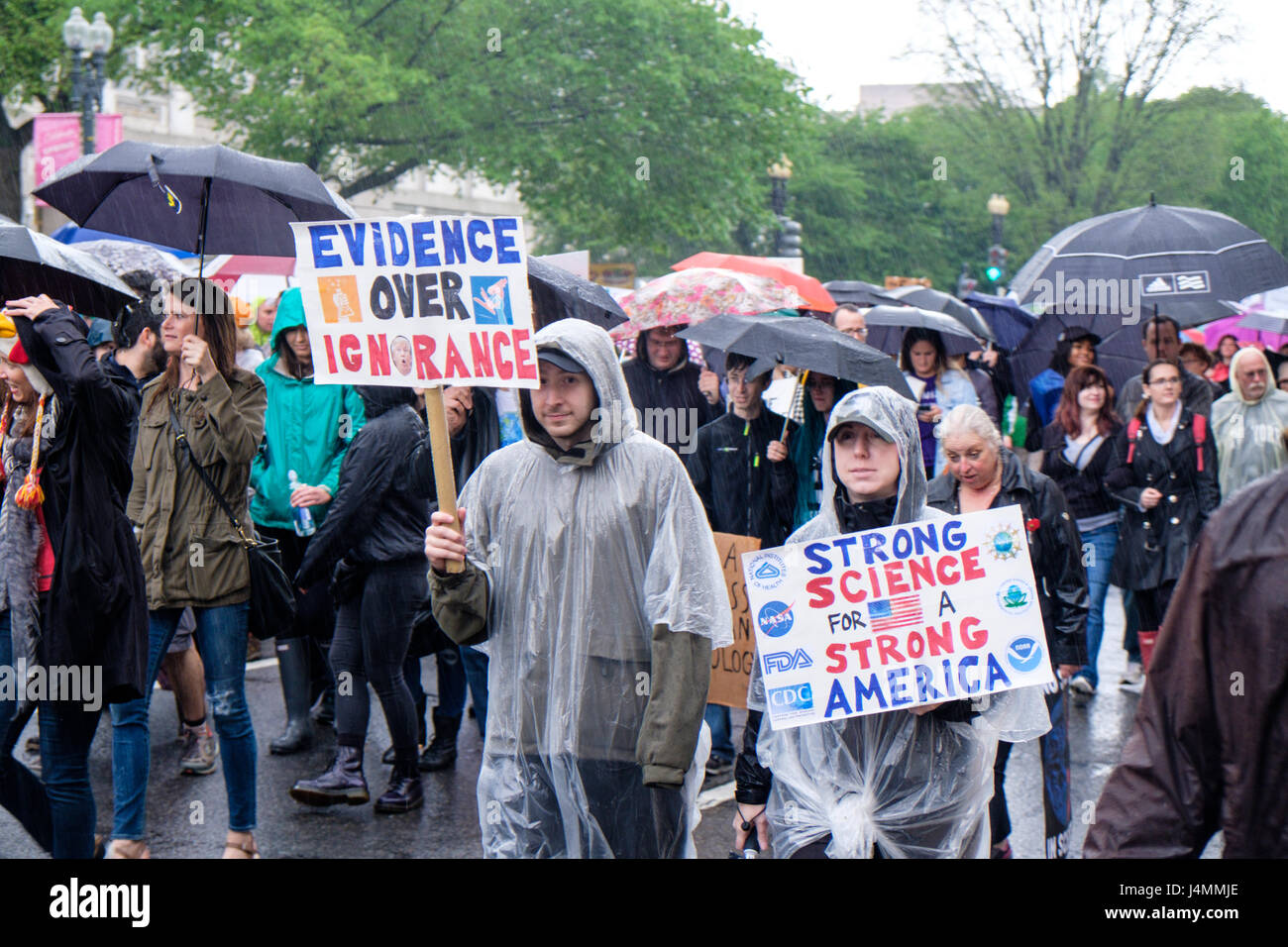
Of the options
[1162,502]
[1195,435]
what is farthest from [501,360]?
[1195,435]

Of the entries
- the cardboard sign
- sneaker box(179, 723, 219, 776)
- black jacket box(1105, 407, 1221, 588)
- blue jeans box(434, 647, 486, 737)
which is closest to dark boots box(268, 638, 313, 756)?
sneaker box(179, 723, 219, 776)

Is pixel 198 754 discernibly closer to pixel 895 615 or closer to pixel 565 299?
pixel 565 299

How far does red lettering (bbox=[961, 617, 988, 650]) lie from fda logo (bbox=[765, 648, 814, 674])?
385 millimetres

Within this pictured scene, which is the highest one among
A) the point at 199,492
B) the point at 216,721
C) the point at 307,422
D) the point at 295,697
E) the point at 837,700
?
the point at 307,422

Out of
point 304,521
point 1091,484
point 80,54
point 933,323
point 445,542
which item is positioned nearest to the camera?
point 445,542

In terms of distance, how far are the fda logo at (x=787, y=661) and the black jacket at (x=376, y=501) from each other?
2365 mm

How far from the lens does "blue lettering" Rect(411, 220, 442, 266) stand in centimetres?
347

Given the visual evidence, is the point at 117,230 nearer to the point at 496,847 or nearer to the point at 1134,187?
the point at 496,847

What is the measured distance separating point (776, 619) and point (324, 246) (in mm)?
1457

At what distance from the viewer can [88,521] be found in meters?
4.40

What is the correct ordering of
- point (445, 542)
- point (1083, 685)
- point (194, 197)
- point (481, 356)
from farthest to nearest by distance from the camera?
point (1083, 685) → point (194, 197) → point (481, 356) → point (445, 542)

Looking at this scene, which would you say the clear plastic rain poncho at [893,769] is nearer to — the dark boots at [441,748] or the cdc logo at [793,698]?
the cdc logo at [793,698]

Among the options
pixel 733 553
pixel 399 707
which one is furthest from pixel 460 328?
pixel 733 553

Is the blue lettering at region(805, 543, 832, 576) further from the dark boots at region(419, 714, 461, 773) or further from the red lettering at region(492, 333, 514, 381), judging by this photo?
the dark boots at region(419, 714, 461, 773)
